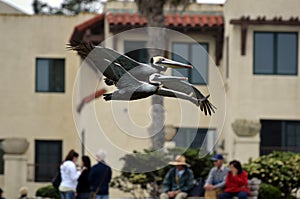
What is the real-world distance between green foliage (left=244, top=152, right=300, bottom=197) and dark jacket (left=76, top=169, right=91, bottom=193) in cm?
441

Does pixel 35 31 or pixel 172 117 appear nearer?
pixel 172 117

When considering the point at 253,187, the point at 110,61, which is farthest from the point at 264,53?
the point at 110,61

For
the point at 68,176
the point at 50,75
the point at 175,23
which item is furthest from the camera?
the point at 50,75

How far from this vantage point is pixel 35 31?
3647 cm

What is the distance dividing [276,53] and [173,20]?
3.23 m

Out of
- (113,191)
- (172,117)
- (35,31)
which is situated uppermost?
(35,31)

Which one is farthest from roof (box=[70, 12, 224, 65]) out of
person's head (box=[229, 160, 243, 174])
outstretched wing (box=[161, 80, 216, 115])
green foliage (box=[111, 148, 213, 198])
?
outstretched wing (box=[161, 80, 216, 115])

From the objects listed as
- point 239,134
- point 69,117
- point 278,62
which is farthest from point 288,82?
point 69,117

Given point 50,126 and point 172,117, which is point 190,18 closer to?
point 172,117

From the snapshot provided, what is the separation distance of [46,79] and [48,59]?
70 centimetres

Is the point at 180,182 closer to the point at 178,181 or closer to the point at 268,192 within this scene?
the point at 178,181

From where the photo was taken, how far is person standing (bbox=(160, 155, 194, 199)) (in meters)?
18.9

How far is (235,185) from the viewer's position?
18.5 meters

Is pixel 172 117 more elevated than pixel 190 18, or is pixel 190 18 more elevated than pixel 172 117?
pixel 190 18
